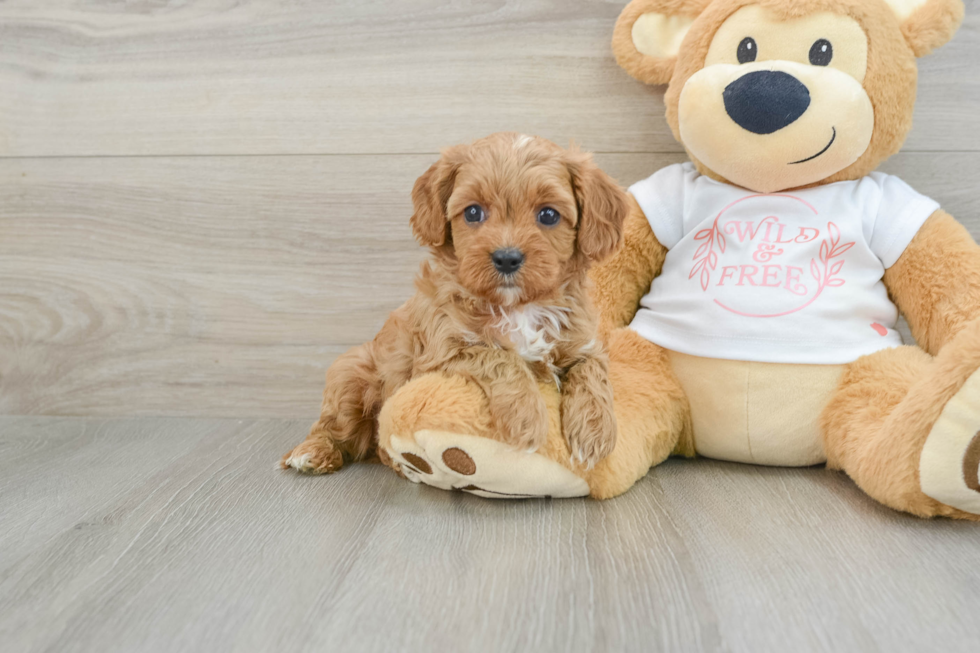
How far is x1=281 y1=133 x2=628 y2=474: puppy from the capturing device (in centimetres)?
118

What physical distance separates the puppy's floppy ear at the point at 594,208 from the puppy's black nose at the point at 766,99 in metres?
0.31

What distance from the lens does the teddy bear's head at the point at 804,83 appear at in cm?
134

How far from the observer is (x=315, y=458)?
4.97 feet

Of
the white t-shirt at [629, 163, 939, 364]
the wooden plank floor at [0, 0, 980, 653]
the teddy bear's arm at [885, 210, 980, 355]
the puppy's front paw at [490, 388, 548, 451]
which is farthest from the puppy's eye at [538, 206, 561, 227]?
the teddy bear's arm at [885, 210, 980, 355]

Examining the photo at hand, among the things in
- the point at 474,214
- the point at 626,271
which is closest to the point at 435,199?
the point at 474,214

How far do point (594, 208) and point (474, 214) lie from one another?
0.21 m

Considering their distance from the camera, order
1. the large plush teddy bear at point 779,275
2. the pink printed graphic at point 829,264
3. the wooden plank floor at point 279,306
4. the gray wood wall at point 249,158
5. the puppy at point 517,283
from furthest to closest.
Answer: the gray wood wall at point 249,158
the pink printed graphic at point 829,264
the large plush teddy bear at point 779,275
the puppy at point 517,283
the wooden plank floor at point 279,306

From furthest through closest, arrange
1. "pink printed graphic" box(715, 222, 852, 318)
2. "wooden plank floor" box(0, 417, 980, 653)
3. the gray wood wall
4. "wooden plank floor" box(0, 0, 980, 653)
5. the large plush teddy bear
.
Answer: the gray wood wall < "pink printed graphic" box(715, 222, 852, 318) < the large plush teddy bear < "wooden plank floor" box(0, 0, 980, 653) < "wooden plank floor" box(0, 417, 980, 653)

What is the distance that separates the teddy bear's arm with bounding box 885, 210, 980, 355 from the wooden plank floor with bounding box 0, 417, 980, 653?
13.7 inches

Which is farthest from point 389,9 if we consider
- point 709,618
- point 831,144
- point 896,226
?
point 709,618

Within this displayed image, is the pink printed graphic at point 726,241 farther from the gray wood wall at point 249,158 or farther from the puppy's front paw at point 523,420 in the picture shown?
the puppy's front paw at point 523,420

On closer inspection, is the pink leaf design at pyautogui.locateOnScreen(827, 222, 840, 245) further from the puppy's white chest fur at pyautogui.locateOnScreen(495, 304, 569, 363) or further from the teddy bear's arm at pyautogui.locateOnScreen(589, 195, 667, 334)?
the puppy's white chest fur at pyautogui.locateOnScreen(495, 304, 569, 363)

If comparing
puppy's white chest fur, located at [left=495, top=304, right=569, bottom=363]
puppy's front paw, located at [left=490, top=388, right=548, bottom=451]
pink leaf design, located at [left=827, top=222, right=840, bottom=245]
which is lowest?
puppy's front paw, located at [left=490, top=388, right=548, bottom=451]

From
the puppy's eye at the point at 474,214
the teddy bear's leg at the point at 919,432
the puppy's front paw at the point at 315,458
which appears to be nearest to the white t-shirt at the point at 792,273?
the teddy bear's leg at the point at 919,432
